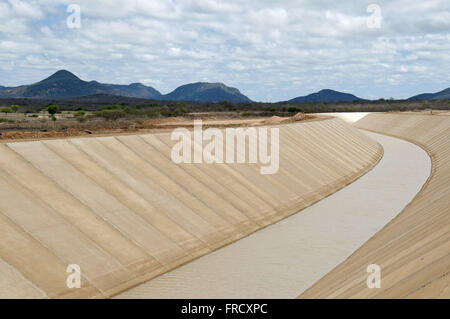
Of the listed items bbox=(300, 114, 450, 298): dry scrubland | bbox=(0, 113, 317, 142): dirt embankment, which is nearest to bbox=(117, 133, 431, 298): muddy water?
bbox=(300, 114, 450, 298): dry scrubland

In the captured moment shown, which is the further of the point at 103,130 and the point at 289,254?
the point at 103,130

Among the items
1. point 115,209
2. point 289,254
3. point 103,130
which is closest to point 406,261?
point 289,254

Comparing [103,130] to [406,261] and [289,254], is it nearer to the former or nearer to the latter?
[289,254]

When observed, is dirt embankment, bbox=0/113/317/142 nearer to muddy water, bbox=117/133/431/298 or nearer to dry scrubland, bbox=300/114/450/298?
muddy water, bbox=117/133/431/298

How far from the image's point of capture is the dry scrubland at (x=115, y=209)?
15.1m

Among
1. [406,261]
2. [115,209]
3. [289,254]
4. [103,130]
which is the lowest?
[289,254]

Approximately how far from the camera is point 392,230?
21344mm

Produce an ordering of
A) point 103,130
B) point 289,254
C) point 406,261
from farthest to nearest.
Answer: point 103,130
point 289,254
point 406,261

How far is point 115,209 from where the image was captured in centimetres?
1948

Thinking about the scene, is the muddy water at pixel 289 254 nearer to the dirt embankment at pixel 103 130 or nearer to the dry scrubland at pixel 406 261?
the dry scrubland at pixel 406 261

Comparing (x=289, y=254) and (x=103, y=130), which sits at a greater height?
(x=103, y=130)

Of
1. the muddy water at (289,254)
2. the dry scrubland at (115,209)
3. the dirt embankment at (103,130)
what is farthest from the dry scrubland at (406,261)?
the dirt embankment at (103,130)
